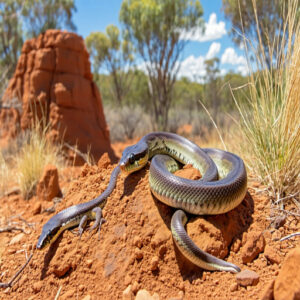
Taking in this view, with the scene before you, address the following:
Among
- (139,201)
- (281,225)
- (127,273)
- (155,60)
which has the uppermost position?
(155,60)

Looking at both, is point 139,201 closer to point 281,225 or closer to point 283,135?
point 281,225

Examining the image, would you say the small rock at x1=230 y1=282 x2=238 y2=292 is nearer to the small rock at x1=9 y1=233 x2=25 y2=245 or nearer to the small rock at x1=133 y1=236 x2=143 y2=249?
the small rock at x1=133 y1=236 x2=143 y2=249

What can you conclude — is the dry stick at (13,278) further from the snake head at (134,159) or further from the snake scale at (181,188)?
the snake head at (134,159)

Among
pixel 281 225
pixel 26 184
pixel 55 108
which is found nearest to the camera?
pixel 281 225

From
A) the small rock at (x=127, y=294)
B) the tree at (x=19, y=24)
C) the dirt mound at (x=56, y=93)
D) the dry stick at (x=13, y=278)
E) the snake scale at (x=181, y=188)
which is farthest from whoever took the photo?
the tree at (x=19, y=24)

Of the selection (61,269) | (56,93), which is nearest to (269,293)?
(61,269)

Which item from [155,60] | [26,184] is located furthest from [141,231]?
[155,60]

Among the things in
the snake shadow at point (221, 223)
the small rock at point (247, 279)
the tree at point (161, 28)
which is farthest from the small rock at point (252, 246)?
the tree at point (161, 28)
